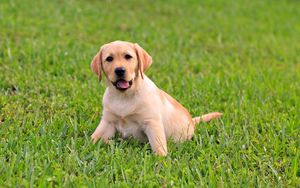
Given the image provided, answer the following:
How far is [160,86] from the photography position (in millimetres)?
6809

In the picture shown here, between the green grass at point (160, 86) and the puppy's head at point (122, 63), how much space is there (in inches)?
21.0

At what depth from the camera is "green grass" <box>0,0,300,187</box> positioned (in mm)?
4016

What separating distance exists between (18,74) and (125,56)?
247 cm

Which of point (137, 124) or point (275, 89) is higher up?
point (137, 124)

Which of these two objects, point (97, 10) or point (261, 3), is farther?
point (261, 3)

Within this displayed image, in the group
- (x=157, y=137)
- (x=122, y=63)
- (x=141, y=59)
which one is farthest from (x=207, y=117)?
(x=122, y=63)

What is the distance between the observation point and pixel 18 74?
655cm

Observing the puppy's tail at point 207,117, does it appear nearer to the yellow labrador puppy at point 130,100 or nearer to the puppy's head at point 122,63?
the yellow labrador puppy at point 130,100

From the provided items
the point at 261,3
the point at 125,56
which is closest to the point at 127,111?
the point at 125,56

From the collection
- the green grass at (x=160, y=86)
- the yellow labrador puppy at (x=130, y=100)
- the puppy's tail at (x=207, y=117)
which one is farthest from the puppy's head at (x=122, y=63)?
the puppy's tail at (x=207, y=117)

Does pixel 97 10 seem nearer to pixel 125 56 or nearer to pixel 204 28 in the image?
pixel 204 28

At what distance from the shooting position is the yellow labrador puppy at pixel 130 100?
14.6 ft

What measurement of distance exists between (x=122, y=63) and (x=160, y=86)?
241 centimetres

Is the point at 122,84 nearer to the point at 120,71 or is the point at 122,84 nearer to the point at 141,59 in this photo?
the point at 120,71
